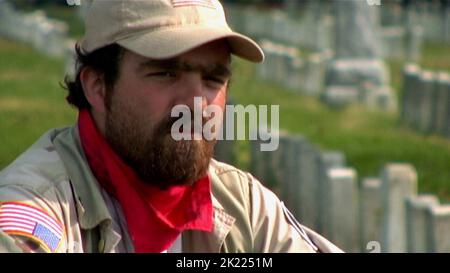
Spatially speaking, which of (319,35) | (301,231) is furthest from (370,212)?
(319,35)

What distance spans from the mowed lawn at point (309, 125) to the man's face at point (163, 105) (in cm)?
635

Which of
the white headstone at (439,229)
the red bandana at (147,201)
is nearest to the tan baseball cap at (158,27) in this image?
the red bandana at (147,201)

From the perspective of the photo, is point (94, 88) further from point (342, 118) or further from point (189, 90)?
point (342, 118)

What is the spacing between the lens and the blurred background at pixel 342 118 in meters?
6.86

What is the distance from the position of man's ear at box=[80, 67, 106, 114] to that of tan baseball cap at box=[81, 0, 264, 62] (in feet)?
0.36

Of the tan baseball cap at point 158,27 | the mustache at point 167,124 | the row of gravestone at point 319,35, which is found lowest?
the mustache at point 167,124

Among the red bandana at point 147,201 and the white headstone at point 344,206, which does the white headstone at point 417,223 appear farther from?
the red bandana at point 147,201

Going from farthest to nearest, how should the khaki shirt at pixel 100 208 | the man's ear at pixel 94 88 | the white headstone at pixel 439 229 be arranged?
the white headstone at pixel 439 229
the man's ear at pixel 94 88
the khaki shirt at pixel 100 208

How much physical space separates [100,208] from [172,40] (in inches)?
18.1

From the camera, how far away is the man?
306 cm

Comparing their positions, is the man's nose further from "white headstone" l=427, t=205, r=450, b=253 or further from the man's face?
"white headstone" l=427, t=205, r=450, b=253

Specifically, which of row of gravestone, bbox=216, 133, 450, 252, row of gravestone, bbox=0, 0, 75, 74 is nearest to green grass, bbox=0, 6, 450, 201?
row of gravestone, bbox=216, 133, 450, 252

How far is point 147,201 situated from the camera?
3.16m

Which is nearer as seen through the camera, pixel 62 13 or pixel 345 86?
pixel 345 86
